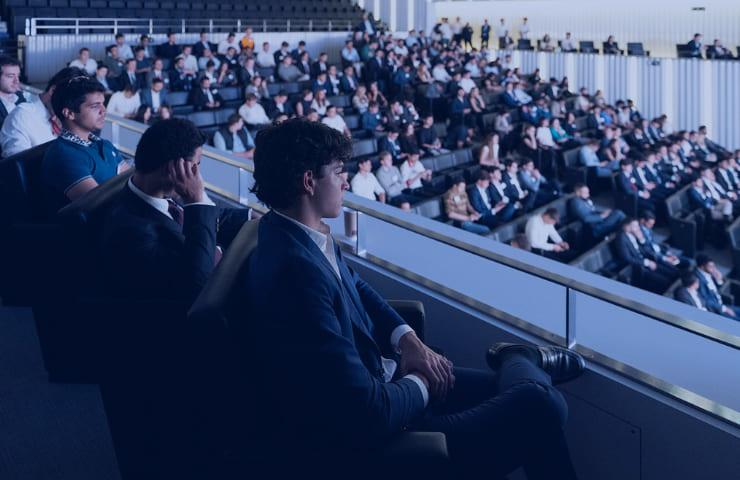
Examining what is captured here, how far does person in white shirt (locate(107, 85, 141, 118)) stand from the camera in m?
8.10

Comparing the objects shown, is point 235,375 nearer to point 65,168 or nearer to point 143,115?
point 65,168

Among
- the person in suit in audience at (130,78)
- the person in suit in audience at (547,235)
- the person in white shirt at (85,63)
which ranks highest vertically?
the person in white shirt at (85,63)

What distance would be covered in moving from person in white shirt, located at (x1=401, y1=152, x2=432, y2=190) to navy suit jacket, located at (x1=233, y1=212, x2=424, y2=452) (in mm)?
6453

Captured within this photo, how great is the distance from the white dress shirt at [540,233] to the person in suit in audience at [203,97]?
4625mm

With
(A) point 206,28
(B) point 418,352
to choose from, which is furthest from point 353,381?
(A) point 206,28

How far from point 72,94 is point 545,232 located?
4978 mm

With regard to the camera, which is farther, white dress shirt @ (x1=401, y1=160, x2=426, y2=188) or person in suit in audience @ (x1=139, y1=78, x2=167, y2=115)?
person in suit in audience @ (x1=139, y1=78, x2=167, y2=115)

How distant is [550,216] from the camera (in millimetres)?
6742

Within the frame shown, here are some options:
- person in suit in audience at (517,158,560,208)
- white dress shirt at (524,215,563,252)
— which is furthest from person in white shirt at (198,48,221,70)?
white dress shirt at (524,215,563,252)

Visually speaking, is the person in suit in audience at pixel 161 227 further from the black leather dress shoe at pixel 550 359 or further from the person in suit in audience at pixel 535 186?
the person in suit in audience at pixel 535 186

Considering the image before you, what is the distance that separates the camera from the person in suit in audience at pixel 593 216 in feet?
24.8

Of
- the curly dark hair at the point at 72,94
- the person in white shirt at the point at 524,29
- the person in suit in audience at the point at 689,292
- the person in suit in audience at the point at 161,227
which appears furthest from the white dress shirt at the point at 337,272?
the person in white shirt at the point at 524,29

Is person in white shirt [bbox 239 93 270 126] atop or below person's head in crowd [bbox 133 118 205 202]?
atop

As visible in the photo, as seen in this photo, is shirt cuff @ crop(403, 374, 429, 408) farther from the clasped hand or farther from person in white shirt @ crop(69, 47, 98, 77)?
person in white shirt @ crop(69, 47, 98, 77)
